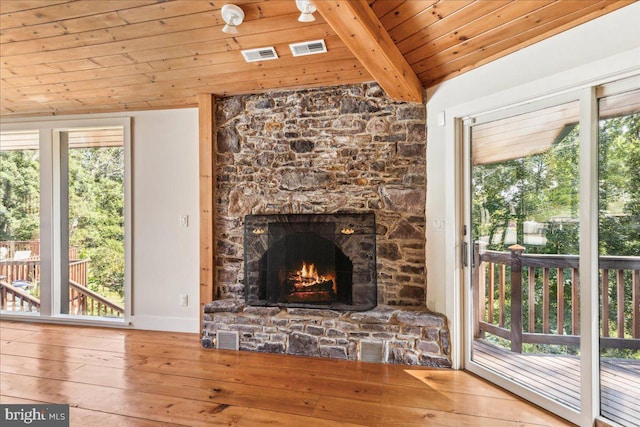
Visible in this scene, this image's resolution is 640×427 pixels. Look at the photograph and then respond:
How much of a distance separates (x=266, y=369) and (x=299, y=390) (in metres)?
0.43

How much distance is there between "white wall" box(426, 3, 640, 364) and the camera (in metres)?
1.67

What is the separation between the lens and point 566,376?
6.55 ft

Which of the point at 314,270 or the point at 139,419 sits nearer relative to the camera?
the point at 139,419

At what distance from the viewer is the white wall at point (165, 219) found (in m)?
3.42

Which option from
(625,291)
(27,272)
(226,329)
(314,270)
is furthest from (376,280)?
(27,272)

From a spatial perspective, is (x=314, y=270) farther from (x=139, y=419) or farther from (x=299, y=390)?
(x=139, y=419)

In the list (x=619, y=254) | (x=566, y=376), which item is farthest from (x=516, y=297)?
(x=619, y=254)

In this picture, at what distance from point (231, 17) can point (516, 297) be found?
2807 millimetres

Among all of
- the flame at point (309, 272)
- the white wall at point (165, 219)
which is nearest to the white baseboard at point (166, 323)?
the white wall at point (165, 219)

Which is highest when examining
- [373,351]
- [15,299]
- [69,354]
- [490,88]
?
[490,88]

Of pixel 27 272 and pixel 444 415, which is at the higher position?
pixel 27 272

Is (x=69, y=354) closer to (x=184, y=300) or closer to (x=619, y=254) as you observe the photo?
(x=184, y=300)

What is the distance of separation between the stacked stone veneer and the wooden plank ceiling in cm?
23

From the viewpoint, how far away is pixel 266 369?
2.57 meters
